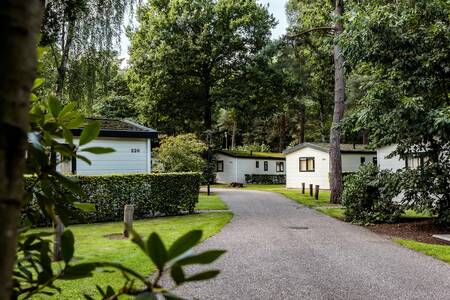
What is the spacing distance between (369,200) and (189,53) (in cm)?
2155

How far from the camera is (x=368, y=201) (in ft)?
43.2

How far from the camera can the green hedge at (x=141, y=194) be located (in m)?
13.2

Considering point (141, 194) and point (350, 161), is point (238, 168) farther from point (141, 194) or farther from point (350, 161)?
point (141, 194)

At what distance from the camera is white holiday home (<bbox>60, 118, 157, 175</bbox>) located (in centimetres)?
1703

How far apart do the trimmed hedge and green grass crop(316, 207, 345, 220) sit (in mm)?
22654

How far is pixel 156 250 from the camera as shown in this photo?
796mm

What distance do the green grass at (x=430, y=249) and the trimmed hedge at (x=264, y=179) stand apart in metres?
29.5

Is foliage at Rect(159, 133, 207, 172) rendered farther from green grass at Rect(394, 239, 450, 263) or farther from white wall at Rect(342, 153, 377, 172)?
green grass at Rect(394, 239, 450, 263)

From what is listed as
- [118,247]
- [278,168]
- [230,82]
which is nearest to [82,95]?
[118,247]

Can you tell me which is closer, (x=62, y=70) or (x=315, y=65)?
(x=62, y=70)

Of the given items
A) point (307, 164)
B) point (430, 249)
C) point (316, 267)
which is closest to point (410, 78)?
point (430, 249)

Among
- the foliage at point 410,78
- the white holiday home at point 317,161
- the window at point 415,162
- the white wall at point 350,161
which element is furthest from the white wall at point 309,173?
the foliage at point 410,78

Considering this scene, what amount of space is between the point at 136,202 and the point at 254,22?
2371 centimetres

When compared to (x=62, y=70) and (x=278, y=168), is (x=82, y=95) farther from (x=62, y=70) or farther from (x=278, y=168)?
(x=278, y=168)
